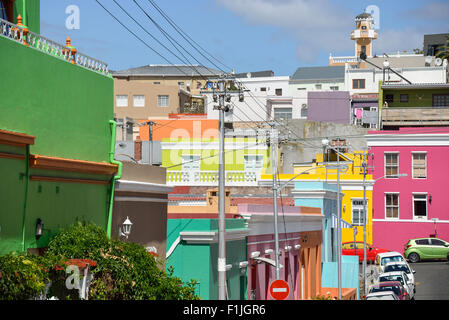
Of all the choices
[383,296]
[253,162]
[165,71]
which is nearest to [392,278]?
[383,296]

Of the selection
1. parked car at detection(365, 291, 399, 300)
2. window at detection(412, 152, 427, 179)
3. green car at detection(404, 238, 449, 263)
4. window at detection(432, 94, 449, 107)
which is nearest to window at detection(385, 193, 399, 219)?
window at detection(412, 152, 427, 179)

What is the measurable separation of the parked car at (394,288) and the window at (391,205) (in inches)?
867

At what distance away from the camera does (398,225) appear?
5831 cm

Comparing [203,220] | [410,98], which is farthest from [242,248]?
[410,98]

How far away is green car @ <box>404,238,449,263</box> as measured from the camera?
5319 centimetres

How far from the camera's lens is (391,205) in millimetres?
59000

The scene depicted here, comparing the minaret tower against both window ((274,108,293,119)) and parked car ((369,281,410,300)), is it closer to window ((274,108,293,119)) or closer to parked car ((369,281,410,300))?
window ((274,108,293,119))

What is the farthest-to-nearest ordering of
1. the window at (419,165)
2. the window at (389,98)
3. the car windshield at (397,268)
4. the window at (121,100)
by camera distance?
the window at (121,100) → the window at (389,98) → the window at (419,165) → the car windshield at (397,268)

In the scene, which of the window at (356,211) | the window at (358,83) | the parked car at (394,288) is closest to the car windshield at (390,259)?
the window at (356,211)

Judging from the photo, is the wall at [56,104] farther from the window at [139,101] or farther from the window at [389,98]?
the window at [139,101]

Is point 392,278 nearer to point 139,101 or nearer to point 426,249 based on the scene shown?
point 426,249

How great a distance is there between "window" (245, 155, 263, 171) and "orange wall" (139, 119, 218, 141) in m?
10.3

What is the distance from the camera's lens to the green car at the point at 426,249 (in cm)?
5319

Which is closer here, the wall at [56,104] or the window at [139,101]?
the wall at [56,104]
